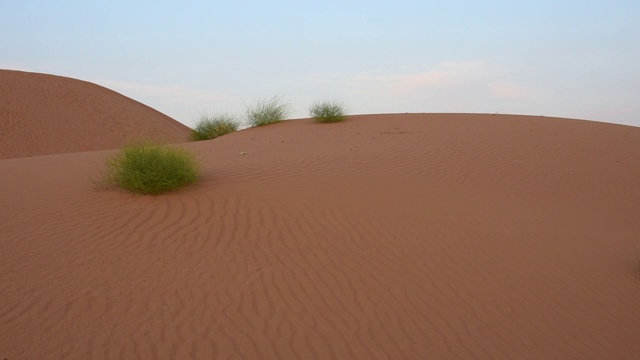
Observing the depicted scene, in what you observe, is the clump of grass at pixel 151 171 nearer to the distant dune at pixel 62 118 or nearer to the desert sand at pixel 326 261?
the desert sand at pixel 326 261

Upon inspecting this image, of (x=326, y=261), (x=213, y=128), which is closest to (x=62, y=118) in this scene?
(x=213, y=128)

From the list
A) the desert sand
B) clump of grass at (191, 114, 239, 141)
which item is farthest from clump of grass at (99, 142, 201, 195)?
clump of grass at (191, 114, 239, 141)

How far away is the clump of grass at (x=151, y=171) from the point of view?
27.6 ft

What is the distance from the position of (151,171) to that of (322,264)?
128 inches

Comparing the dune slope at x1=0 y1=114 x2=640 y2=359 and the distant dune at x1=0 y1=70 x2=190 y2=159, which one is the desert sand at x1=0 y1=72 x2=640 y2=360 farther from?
the distant dune at x1=0 y1=70 x2=190 y2=159

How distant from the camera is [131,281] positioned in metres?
5.86

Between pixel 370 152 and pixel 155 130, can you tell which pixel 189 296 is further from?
pixel 155 130

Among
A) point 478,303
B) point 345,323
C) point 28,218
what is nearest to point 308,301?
point 345,323

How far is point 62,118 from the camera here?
33219 mm

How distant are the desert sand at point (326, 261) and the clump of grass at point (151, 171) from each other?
17 cm

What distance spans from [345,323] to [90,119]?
32.6 metres

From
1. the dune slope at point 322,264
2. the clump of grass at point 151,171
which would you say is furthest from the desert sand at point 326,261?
the clump of grass at point 151,171

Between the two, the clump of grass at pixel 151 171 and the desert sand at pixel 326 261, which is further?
the clump of grass at pixel 151 171

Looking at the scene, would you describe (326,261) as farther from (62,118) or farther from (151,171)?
(62,118)
